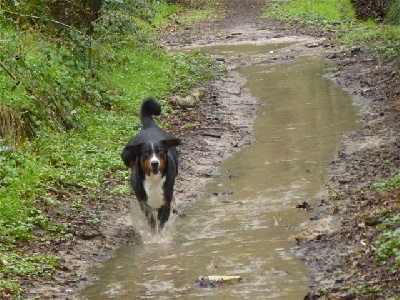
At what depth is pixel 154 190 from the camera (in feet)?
31.3

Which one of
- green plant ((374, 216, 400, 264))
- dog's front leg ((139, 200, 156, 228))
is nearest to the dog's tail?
dog's front leg ((139, 200, 156, 228))

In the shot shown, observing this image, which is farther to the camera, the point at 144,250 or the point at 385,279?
the point at 144,250

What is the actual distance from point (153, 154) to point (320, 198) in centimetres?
230

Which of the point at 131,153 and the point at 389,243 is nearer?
the point at 389,243

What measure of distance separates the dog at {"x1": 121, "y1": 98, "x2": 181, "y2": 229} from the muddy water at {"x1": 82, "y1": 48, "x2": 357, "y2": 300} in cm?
30

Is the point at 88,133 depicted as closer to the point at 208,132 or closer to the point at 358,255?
the point at 208,132

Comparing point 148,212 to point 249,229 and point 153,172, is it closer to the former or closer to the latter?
point 153,172

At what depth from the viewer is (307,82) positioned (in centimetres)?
2009

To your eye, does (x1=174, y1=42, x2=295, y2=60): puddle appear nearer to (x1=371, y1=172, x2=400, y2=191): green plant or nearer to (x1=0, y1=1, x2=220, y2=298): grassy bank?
(x1=0, y1=1, x2=220, y2=298): grassy bank

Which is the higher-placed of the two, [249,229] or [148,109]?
[148,109]

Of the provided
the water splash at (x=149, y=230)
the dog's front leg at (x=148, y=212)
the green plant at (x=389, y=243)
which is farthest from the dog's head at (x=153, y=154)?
the green plant at (x=389, y=243)

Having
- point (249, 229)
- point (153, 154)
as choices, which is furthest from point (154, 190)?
point (249, 229)

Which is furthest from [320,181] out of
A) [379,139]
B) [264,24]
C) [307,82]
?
[264,24]

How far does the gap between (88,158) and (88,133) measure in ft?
4.35
